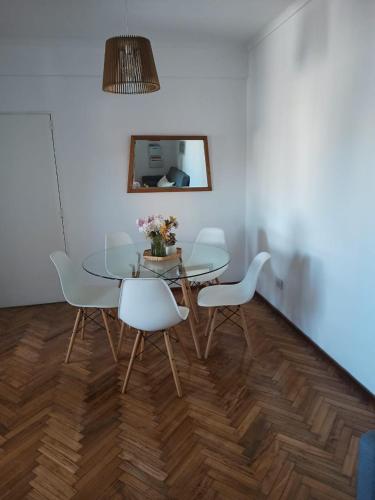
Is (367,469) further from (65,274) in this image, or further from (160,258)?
(65,274)

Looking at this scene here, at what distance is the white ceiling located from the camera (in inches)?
101

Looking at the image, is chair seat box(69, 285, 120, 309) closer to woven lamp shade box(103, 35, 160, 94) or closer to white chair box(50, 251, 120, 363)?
white chair box(50, 251, 120, 363)

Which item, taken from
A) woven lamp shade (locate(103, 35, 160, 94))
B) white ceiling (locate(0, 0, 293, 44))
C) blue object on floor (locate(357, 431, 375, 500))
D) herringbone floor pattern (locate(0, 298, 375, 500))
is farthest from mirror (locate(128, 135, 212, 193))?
blue object on floor (locate(357, 431, 375, 500))

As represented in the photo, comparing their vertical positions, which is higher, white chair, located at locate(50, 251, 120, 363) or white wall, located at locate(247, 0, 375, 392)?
white wall, located at locate(247, 0, 375, 392)

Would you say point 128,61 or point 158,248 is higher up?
point 128,61

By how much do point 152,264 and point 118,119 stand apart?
73.2 inches

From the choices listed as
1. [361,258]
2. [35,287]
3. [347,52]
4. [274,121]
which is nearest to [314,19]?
[347,52]

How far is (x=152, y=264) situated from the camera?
8.37 feet

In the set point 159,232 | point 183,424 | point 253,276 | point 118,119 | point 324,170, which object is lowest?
point 183,424

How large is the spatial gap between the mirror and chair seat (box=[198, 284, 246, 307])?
4.78 ft

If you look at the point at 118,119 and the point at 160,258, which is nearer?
the point at 160,258

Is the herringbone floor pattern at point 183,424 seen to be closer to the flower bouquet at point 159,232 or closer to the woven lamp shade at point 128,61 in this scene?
the flower bouquet at point 159,232

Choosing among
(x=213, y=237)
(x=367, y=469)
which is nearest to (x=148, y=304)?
(x=367, y=469)

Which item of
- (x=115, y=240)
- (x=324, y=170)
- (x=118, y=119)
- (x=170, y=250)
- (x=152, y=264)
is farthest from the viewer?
(x=118, y=119)
